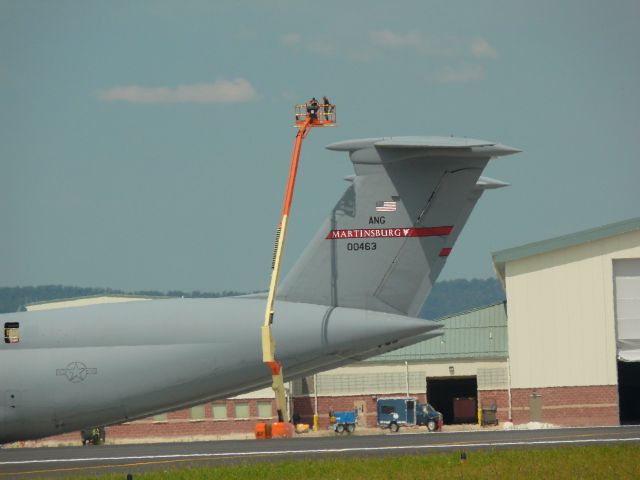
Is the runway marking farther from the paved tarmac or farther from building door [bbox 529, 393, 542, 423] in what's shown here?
building door [bbox 529, 393, 542, 423]

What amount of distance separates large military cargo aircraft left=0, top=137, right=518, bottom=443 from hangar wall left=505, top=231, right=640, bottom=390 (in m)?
27.1

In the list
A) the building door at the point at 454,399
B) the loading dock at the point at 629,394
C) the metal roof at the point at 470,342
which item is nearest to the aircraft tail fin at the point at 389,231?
the metal roof at the point at 470,342

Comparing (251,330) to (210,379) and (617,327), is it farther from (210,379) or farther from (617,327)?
(617,327)

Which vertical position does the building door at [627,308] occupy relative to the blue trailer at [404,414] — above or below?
above

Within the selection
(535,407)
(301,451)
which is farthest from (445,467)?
(535,407)

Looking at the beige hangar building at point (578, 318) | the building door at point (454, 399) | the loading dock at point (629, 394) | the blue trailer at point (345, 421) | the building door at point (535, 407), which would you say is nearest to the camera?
the beige hangar building at point (578, 318)

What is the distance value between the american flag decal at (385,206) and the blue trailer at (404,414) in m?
32.2

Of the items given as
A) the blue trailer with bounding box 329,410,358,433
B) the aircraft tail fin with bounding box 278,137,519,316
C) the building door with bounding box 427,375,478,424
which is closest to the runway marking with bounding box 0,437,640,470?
the aircraft tail fin with bounding box 278,137,519,316

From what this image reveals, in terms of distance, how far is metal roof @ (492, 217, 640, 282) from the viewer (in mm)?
51625

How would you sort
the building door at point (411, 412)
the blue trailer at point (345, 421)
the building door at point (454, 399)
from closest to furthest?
the blue trailer at point (345, 421) → the building door at point (411, 412) → the building door at point (454, 399)

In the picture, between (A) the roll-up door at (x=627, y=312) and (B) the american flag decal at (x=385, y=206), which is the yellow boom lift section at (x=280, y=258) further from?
(A) the roll-up door at (x=627, y=312)

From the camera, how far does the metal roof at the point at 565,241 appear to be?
169 feet

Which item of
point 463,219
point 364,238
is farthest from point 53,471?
point 463,219

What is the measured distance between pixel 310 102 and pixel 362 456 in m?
9.68
